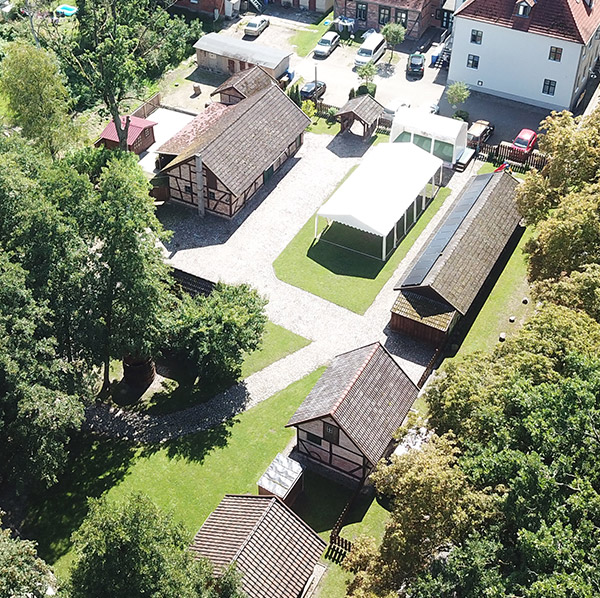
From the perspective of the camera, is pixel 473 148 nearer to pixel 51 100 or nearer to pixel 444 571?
pixel 51 100

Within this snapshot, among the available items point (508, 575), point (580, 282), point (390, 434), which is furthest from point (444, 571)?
point (580, 282)

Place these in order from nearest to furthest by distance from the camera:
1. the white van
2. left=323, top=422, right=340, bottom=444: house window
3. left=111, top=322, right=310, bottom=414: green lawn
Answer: left=323, top=422, right=340, bottom=444: house window
left=111, top=322, right=310, bottom=414: green lawn
the white van

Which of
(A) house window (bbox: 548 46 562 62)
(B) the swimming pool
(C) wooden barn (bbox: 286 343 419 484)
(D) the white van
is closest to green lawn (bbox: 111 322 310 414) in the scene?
(C) wooden barn (bbox: 286 343 419 484)

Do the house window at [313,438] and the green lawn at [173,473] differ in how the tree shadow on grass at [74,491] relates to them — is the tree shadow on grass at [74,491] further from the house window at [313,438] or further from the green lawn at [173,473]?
the house window at [313,438]

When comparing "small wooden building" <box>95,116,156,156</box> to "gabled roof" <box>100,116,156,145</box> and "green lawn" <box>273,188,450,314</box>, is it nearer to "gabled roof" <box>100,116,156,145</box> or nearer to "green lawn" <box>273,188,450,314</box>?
"gabled roof" <box>100,116,156,145</box>

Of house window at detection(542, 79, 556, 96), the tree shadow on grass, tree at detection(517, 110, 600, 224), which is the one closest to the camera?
the tree shadow on grass

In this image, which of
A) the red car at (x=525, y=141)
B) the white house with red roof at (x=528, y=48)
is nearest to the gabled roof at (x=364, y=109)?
the white house with red roof at (x=528, y=48)
